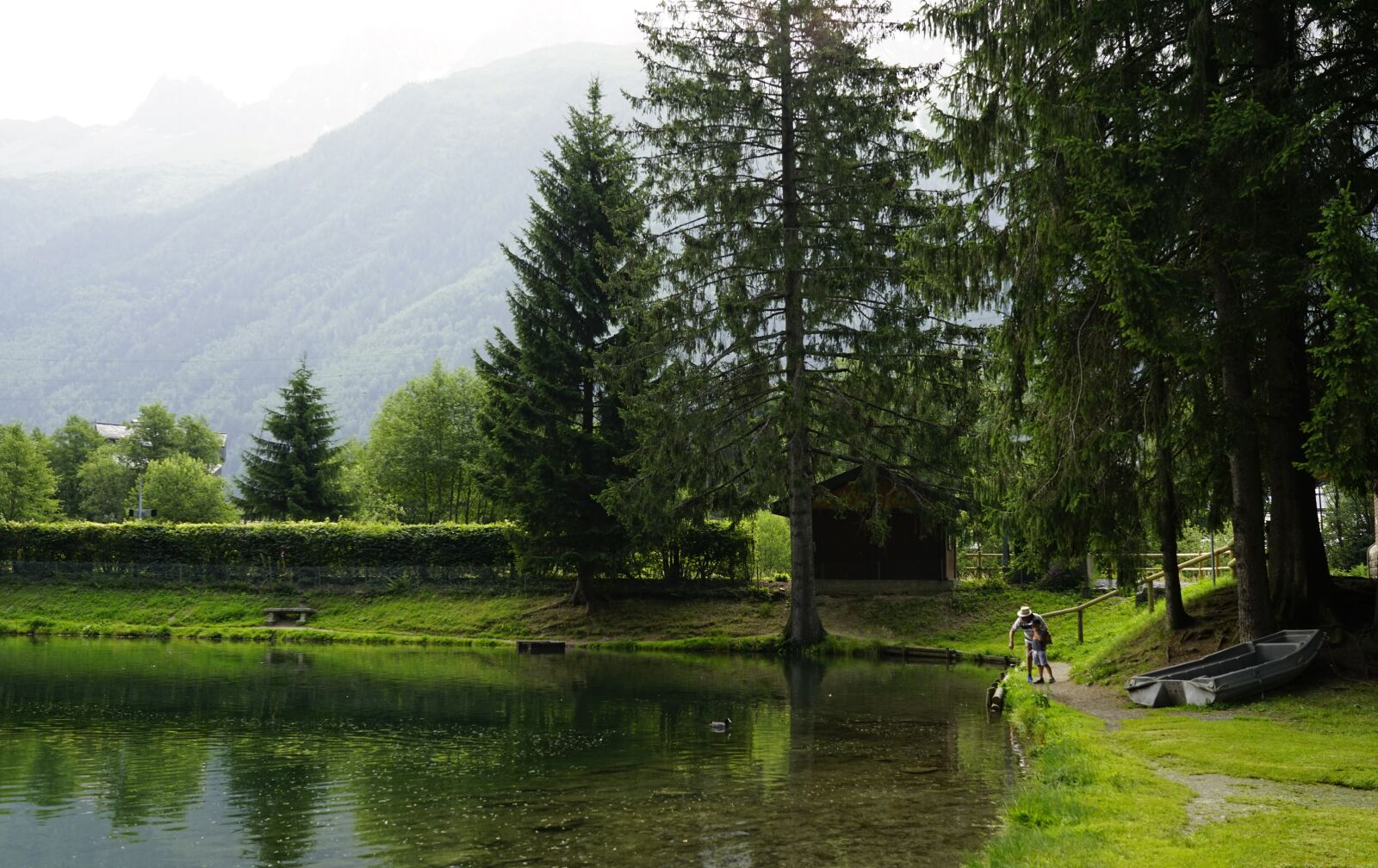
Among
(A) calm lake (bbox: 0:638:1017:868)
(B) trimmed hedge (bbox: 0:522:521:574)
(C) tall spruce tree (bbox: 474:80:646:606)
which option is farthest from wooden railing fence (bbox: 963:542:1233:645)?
(B) trimmed hedge (bbox: 0:522:521:574)

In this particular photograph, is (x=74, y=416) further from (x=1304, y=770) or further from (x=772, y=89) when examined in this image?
(x=1304, y=770)

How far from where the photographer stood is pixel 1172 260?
20.6 m

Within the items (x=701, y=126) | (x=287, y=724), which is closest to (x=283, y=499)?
(x=701, y=126)

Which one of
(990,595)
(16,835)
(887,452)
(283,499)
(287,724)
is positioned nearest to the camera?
(16,835)

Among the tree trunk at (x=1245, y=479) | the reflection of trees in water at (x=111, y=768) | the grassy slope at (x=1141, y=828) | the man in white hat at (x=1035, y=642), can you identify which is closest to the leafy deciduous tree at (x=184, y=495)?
the reflection of trees in water at (x=111, y=768)

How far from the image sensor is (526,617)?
41.6m

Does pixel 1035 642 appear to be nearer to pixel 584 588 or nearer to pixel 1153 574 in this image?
pixel 1153 574

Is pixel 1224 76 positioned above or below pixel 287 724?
above

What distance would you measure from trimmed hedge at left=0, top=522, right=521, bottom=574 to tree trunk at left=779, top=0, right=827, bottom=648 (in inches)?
656

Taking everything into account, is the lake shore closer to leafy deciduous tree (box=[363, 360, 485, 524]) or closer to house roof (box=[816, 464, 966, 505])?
house roof (box=[816, 464, 966, 505])

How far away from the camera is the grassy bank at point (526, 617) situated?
117 feet

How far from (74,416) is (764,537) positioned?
7410 centimetres

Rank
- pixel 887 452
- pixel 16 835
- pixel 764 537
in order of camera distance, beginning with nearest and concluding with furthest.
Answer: pixel 16 835 → pixel 887 452 → pixel 764 537

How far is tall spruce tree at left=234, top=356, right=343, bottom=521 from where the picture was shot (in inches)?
2296
